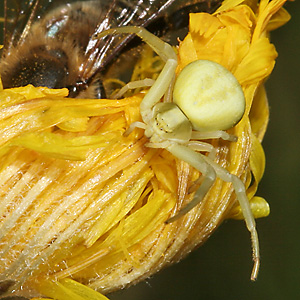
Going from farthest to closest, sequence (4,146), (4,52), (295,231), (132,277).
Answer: (295,231) < (4,52) < (132,277) < (4,146)

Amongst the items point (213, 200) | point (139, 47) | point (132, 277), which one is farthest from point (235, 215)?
point (139, 47)

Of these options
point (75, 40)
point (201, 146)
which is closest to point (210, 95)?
point (201, 146)

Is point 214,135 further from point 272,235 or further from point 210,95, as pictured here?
point 272,235

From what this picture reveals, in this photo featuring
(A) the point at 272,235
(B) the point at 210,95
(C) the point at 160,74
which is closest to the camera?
(B) the point at 210,95

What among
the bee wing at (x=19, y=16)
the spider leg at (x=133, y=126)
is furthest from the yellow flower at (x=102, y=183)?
the bee wing at (x=19, y=16)

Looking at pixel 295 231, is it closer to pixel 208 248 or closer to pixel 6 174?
pixel 208 248

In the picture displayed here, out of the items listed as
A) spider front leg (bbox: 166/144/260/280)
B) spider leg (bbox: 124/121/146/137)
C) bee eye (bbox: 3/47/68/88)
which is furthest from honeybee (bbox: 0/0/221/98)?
spider front leg (bbox: 166/144/260/280)
